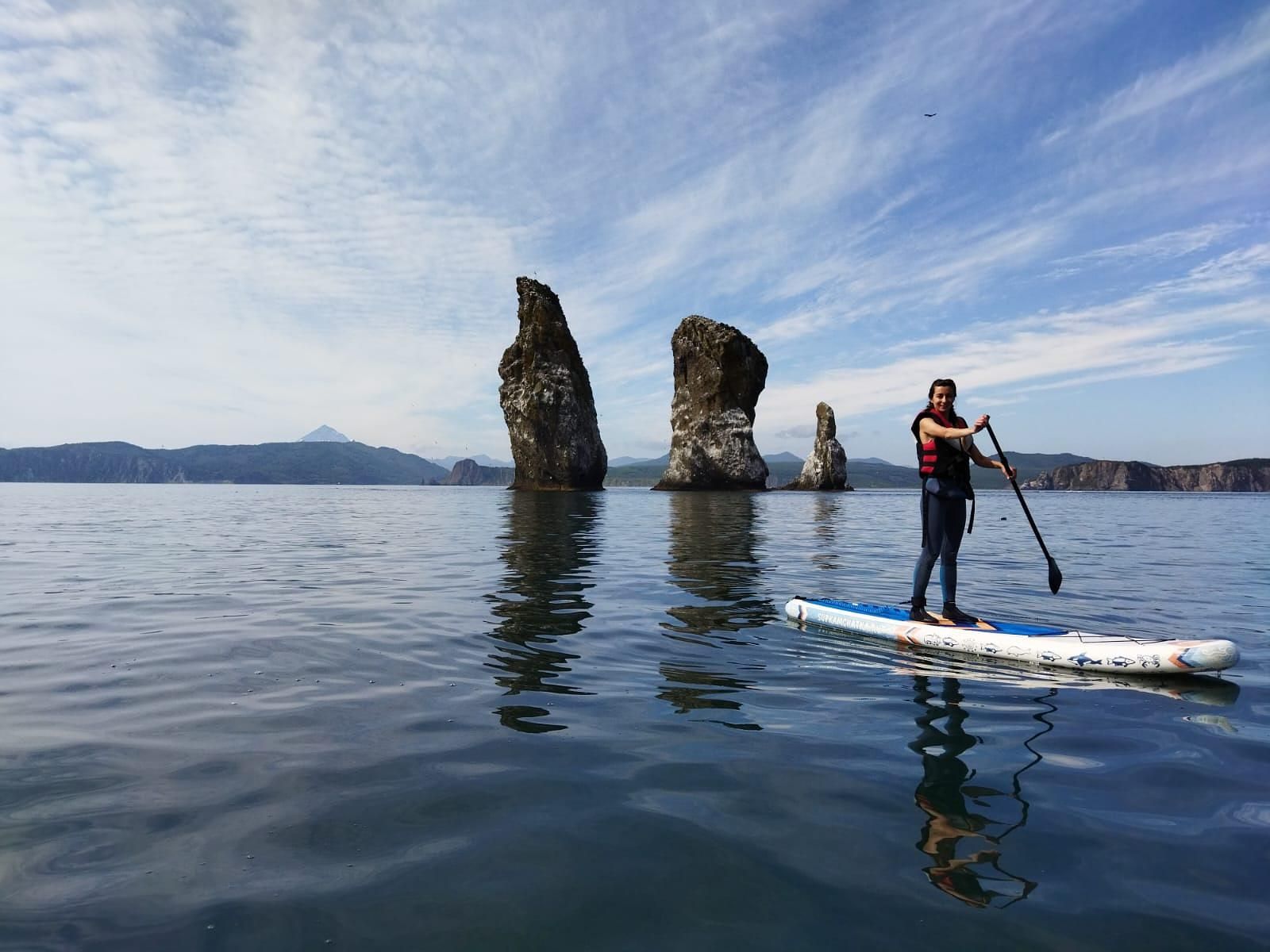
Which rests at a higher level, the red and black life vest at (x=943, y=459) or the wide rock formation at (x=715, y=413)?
the wide rock formation at (x=715, y=413)

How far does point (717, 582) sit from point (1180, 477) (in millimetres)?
231832

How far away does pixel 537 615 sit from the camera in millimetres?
10500

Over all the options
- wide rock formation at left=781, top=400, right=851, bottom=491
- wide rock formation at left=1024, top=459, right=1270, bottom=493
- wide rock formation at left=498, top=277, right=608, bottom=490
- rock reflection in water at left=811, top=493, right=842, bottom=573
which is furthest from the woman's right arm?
wide rock formation at left=1024, top=459, right=1270, bottom=493

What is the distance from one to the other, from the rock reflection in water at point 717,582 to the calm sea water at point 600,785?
0.59ft

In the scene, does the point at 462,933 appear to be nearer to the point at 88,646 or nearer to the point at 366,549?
the point at 88,646

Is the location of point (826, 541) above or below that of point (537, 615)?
above

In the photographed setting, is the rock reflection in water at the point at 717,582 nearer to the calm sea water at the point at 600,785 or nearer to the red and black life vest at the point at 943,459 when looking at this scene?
the calm sea water at the point at 600,785

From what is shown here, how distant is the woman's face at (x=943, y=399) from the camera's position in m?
9.45

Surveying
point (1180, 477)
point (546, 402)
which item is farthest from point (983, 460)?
point (1180, 477)

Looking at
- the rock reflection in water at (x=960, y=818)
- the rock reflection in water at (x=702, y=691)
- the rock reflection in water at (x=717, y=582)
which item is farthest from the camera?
the rock reflection in water at (x=717, y=582)

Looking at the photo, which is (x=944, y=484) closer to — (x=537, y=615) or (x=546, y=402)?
(x=537, y=615)

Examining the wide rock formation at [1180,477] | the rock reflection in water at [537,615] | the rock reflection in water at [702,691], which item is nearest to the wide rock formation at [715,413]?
the rock reflection in water at [537,615]

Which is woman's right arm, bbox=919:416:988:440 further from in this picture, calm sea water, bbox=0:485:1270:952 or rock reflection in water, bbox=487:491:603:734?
rock reflection in water, bbox=487:491:603:734

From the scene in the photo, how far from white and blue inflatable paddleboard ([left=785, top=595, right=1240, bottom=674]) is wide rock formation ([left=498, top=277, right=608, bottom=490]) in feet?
261
